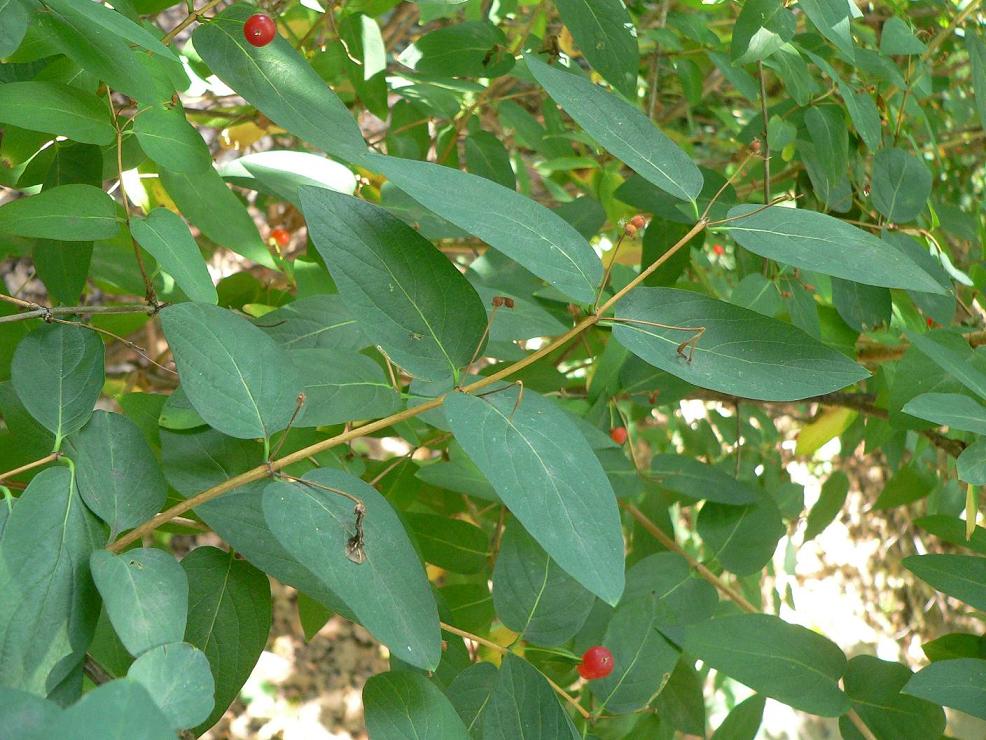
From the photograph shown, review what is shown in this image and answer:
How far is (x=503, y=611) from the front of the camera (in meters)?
0.99

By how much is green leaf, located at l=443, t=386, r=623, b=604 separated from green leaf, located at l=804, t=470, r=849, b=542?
117cm

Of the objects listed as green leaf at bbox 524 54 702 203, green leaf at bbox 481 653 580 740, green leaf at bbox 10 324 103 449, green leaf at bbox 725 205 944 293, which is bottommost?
green leaf at bbox 481 653 580 740

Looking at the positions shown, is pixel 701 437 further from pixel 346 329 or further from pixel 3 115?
pixel 3 115

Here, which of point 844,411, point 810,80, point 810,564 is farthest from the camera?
point 810,564

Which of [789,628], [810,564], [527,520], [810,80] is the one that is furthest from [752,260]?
[810,564]

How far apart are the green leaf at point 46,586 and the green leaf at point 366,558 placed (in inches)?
5.7

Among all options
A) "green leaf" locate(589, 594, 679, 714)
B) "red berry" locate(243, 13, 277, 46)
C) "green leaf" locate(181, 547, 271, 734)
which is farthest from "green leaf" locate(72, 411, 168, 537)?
"green leaf" locate(589, 594, 679, 714)

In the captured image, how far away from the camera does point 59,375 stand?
74 centimetres

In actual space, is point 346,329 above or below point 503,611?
above

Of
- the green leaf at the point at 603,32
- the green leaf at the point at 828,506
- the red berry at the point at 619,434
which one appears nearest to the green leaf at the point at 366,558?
the green leaf at the point at 603,32

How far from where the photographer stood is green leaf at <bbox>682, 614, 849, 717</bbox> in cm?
95

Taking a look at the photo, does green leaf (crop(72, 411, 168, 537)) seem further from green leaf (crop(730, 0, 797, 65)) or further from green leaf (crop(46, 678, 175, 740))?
green leaf (crop(730, 0, 797, 65))

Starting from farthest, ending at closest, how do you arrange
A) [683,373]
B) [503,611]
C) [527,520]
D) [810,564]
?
[810,564] → [503,611] → [683,373] → [527,520]

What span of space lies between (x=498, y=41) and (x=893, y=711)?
41.0 inches
